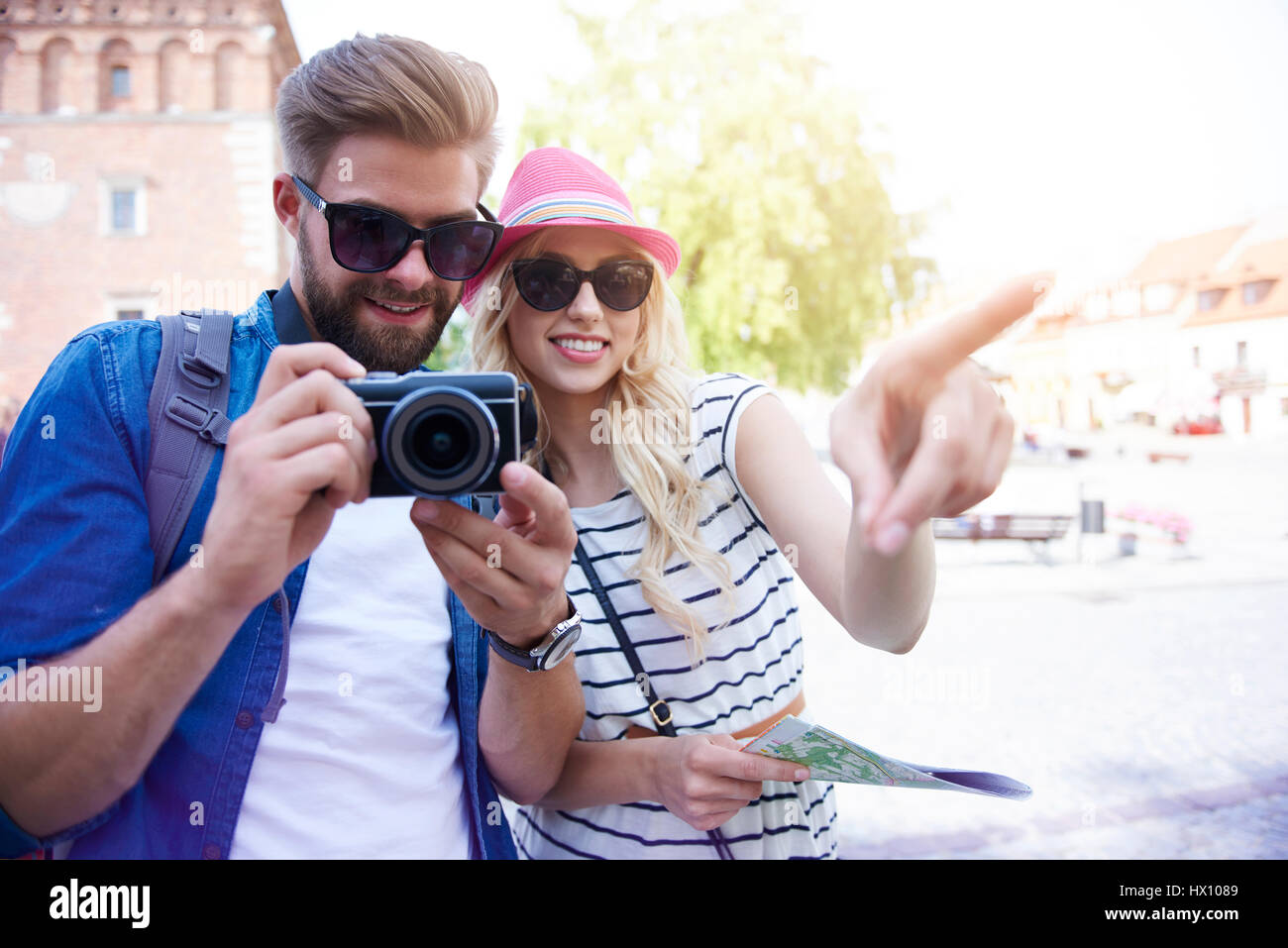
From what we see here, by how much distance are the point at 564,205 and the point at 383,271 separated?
1.65 ft

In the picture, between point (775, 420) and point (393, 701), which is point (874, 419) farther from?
point (393, 701)

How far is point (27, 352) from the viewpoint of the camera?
61.3ft

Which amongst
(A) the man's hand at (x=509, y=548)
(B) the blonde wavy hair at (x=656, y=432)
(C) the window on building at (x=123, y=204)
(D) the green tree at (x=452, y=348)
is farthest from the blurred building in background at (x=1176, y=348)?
(A) the man's hand at (x=509, y=548)

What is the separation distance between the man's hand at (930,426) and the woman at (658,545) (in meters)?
0.36

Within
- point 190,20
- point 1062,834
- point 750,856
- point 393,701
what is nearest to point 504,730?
point 393,701

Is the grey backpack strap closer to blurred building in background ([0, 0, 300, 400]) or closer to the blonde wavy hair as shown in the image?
the blonde wavy hair

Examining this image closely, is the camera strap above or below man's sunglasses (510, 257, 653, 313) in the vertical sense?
below

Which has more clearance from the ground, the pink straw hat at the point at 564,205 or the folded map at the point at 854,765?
the pink straw hat at the point at 564,205

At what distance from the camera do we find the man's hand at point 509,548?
1.30m

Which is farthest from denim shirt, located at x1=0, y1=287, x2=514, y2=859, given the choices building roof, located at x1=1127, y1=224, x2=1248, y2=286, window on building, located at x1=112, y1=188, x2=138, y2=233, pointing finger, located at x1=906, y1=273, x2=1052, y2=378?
building roof, located at x1=1127, y1=224, x2=1248, y2=286

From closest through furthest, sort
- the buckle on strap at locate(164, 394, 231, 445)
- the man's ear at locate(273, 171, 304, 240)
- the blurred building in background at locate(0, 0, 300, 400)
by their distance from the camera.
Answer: the buckle on strap at locate(164, 394, 231, 445) < the man's ear at locate(273, 171, 304, 240) < the blurred building in background at locate(0, 0, 300, 400)

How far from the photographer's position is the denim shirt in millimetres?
1234

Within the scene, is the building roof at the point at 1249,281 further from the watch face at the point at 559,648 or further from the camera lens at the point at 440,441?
the camera lens at the point at 440,441

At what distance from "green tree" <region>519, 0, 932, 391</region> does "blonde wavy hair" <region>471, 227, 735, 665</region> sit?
9.62m
